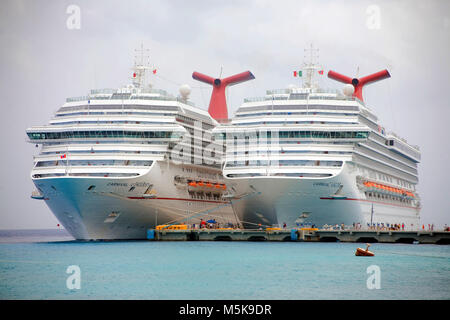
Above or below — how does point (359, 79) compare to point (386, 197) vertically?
above

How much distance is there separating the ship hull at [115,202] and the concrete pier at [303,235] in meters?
2.27

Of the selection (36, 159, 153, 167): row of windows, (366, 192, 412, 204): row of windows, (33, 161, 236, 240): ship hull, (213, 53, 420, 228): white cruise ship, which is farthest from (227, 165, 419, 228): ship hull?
(36, 159, 153, 167): row of windows

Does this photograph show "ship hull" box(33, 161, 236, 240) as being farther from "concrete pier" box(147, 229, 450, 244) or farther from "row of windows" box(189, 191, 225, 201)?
"row of windows" box(189, 191, 225, 201)

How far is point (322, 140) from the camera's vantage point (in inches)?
2438

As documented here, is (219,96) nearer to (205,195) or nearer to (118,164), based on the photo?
(205,195)

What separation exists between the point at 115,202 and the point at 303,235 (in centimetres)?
1714

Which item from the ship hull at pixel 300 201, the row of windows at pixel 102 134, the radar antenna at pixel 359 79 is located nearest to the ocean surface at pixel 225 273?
the ship hull at pixel 300 201

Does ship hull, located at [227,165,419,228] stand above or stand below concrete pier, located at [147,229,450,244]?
above

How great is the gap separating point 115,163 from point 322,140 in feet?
62.1

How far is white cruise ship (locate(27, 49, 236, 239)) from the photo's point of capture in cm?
6159

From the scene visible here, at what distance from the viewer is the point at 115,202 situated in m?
61.9

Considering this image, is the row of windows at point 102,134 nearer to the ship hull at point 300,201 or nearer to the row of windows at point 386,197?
the ship hull at point 300,201

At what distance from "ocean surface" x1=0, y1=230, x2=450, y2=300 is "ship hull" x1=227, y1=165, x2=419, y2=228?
14.4ft

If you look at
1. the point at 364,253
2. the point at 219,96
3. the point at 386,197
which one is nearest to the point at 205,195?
the point at 386,197
